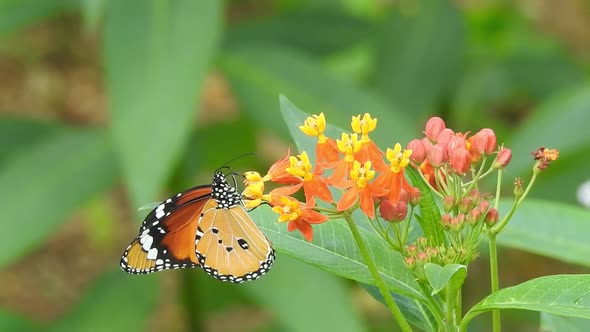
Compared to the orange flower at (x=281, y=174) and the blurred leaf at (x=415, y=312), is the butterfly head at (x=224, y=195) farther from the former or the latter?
the blurred leaf at (x=415, y=312)

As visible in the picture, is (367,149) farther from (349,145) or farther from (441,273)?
(441,273)

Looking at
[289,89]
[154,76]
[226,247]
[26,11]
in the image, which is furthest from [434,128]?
[26,11]

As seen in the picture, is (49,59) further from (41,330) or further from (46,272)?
(41,330)

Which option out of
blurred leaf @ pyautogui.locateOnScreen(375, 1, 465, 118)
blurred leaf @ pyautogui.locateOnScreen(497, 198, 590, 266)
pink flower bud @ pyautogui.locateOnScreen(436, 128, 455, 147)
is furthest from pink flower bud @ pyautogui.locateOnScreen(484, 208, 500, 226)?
blurred leaf @ pyautogui.locateOnScreen(375, 1, 465, 118)

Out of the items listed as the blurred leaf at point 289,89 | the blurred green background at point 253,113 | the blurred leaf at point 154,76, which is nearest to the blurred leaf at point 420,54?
the blurred green background at point 253,113

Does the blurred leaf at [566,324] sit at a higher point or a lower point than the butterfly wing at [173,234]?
lower

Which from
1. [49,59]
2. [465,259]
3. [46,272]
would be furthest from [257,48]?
[49,59]
